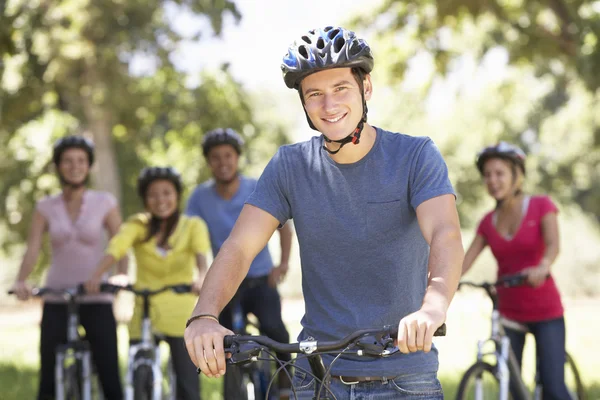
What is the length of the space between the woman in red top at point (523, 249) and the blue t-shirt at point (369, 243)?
341 centimetres

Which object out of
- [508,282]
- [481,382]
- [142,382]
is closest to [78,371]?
[142,382]

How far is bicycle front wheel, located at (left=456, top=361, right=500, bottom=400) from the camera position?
6.22m

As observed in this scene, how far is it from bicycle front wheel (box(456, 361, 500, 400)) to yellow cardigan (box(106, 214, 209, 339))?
2127 millimetres

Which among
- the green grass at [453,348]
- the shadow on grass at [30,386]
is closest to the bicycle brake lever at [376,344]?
the green grass at [453,348]

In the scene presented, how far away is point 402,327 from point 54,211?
5177 millimetres

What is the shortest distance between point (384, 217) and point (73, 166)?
4.56 meters

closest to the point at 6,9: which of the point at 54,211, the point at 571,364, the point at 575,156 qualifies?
the point at 54,211

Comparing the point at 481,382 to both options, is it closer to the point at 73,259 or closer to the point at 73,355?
the point at 73,355

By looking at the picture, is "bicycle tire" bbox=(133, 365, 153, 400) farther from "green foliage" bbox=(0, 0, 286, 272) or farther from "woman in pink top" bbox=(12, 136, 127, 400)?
"green foliage" bbox=(0, 0, 286, 272)

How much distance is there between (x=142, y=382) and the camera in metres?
6.81

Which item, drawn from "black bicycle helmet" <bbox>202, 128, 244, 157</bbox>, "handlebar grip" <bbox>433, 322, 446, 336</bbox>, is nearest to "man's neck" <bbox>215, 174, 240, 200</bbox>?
"black bicycle helmet" <bbox>202, 128, 244, 157</bbox>

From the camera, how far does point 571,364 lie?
7.22 meters

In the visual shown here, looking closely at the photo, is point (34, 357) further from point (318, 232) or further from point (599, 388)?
point (318, 232)

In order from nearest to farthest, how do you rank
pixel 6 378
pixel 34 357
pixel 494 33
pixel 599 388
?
1. pixel 599 388
2. pixel 6 378
3. pixel 494 33
4. pixel 34 357
